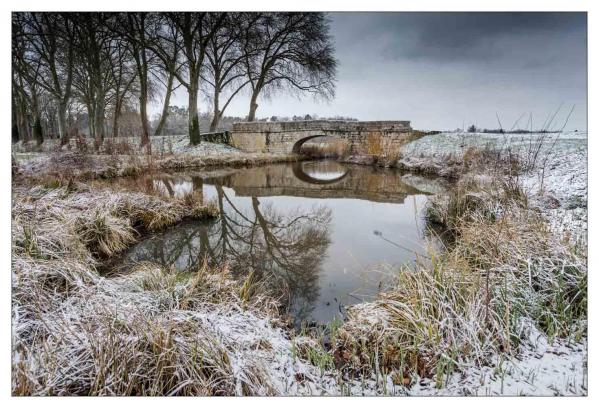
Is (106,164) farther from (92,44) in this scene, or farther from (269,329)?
(269,329)

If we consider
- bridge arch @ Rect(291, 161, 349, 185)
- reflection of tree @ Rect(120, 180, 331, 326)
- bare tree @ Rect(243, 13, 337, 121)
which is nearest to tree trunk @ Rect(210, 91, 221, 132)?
bare tree @ Rect(243, 13, 337, 121)

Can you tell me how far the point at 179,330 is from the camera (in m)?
1.95

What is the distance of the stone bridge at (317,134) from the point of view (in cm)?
1577

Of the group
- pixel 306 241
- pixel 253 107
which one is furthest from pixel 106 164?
pixel 253 107

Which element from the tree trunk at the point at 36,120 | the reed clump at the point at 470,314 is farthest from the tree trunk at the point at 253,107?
the reed clump at the point at 470,314

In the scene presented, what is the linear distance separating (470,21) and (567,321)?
2177mm

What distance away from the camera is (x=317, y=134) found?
16812mm

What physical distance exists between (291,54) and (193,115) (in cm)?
563

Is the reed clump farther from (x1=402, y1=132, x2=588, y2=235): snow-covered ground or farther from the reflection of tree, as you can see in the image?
the reflection of tree

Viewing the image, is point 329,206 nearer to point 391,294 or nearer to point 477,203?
point 477,203

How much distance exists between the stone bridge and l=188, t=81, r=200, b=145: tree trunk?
313cm

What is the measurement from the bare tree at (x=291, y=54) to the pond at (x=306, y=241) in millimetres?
2609

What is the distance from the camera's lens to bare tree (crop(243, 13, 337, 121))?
5.32 metres

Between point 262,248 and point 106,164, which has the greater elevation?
point 106,164
